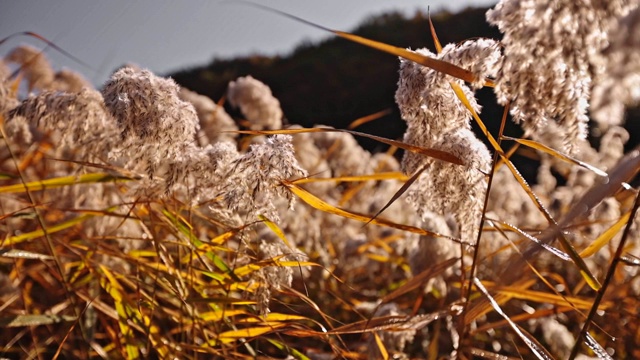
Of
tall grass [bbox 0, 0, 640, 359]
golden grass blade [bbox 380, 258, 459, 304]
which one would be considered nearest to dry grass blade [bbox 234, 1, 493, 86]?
tall grass [bbox 0, 0, 640, 359]

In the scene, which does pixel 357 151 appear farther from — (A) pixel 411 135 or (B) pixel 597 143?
(B) pixel 597 143

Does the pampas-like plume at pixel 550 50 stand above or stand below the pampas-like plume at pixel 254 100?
below

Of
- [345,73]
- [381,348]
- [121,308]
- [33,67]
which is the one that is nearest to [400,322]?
[381,348]

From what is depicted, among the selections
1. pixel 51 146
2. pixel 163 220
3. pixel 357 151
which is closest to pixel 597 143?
pixel 357 151

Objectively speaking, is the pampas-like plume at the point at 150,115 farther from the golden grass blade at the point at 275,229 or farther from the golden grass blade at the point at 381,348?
the golden grass blade at the point at 381,348

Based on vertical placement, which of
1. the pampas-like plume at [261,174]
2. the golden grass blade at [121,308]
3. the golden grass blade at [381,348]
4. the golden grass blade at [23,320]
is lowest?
the golden grass blade at [23,320]

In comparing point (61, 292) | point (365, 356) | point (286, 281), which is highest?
point (286, 281)

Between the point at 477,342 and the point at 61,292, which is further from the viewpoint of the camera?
the point at 477,342

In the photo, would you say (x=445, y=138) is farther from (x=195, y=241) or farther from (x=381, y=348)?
(x=195, y=241)

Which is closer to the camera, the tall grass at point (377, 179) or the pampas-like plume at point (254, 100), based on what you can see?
the tall grass at point (377, 179)

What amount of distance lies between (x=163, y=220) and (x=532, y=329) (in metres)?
1.53

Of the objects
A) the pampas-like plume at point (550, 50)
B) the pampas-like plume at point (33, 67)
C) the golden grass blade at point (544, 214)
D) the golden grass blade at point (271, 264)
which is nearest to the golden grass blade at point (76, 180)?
the golden grass blade at point (271, 264)

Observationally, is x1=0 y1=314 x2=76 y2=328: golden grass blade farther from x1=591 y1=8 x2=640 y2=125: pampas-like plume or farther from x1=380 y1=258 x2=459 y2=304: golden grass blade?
x1=591 y1=8 x2=640 y2=125: pampas-like plume

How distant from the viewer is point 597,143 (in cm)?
872
